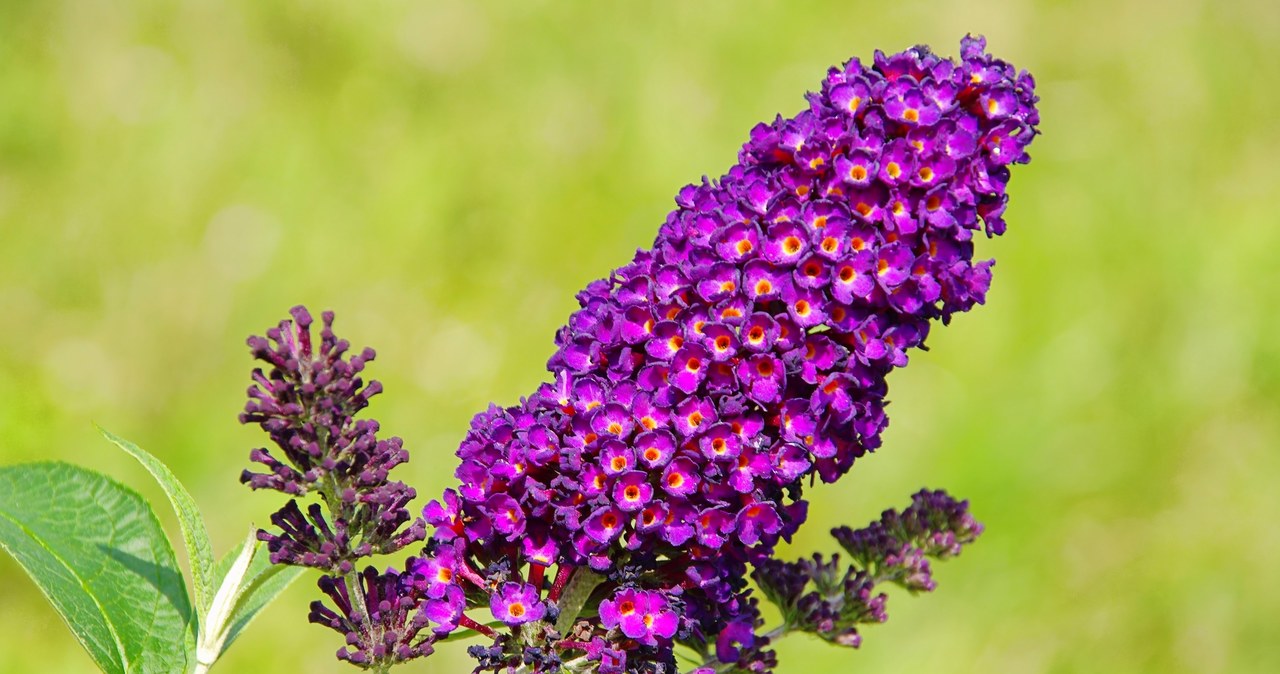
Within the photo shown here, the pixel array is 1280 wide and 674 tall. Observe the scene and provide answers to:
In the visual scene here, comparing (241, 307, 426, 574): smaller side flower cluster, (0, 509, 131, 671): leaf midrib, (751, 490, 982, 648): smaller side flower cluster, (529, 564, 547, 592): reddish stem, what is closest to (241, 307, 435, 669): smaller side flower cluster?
(241, 307, 426, 574): smaller side flower cluster

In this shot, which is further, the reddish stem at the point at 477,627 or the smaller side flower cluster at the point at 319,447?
the reddish stem at the point at 477,627

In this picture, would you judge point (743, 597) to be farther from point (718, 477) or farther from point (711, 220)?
point (711, 220)

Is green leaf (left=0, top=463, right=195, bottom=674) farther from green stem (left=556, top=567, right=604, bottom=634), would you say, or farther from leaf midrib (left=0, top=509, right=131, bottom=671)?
green stem (left=556, top=567, right=604, bottom=634)

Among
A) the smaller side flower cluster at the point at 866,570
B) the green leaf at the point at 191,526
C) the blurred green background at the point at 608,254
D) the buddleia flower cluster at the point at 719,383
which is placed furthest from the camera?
the blurred green background at the point at 608,254

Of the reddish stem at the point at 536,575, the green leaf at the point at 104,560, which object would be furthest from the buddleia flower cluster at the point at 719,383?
the green leaf at the point at 104,560

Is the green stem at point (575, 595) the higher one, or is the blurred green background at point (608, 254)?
the blurred green background at point (608, 254)

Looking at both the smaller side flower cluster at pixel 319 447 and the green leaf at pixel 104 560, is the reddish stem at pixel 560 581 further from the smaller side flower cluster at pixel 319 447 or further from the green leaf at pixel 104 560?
the green leaf at pixel 104 560
